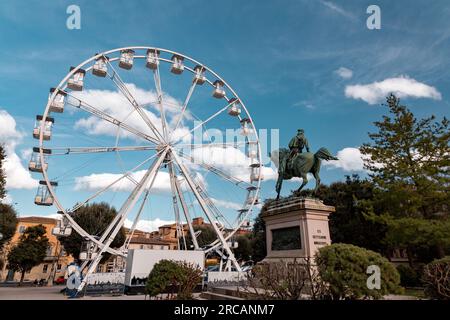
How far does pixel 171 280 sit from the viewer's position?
32.4 feet

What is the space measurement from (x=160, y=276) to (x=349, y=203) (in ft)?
81.9

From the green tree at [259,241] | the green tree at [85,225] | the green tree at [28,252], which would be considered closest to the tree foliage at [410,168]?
the green tree at [259,241]

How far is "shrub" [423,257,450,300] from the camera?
7387 mm

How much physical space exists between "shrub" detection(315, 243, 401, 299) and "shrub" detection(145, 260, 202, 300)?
16.0 feet

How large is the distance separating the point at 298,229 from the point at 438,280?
4841mm

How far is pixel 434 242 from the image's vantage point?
52.4 ft

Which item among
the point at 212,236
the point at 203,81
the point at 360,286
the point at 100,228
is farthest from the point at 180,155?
the point at 212,236

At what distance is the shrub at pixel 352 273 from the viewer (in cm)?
618

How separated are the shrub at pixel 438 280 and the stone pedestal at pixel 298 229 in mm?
3568

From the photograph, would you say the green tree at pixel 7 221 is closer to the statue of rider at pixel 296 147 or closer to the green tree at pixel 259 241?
the green tree at pixel 259 241

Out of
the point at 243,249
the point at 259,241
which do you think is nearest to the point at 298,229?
the point at 259,241

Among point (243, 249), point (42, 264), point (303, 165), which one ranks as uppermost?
point (303, 165)

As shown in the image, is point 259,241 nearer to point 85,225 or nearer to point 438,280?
point 85,225

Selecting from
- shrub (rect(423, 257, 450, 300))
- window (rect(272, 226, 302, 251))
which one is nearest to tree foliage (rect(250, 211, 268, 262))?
window (rect(272, 226, 302, 251))
